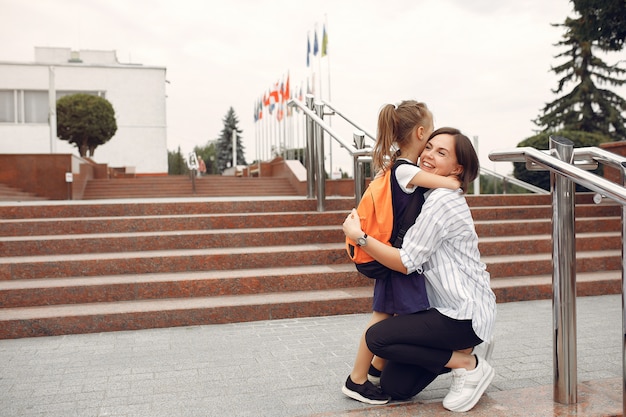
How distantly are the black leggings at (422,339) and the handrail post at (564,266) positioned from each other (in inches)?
14.8

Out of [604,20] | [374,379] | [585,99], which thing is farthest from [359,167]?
[585,99]

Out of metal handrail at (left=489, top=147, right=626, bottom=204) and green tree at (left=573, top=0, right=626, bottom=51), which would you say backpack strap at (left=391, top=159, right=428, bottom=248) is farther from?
green tree at (left=573, top=0, right=626, bottom=51)

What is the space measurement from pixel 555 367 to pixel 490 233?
14.1 feet

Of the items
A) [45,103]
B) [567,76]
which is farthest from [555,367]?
[567,76]

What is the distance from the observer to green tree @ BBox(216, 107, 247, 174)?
75938 mm

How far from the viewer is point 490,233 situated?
704cm

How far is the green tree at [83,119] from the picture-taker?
867 inches

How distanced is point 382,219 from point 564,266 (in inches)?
34.1

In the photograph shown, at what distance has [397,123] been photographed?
292 centimetres

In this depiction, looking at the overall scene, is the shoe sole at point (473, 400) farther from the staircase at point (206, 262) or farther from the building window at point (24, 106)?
the building window at point (24, 106)

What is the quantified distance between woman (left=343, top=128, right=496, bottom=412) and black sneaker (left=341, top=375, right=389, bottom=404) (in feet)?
0.64

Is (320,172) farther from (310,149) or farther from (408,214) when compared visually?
(408,214)

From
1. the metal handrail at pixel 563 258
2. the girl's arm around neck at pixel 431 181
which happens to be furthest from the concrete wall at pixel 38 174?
the metal handrail at pixel 563 258

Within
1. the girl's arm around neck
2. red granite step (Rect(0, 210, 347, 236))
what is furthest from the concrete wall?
the girl's arm around neck
